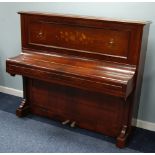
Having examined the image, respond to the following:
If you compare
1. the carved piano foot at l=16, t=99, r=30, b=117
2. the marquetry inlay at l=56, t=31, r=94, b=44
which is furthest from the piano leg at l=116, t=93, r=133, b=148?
the carved piano foot at l=16, t=99, r=30, b=117

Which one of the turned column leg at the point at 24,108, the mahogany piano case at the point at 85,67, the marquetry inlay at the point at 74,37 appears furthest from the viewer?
the turned column leg at the point at 24,108

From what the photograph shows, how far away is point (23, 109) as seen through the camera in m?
2.89

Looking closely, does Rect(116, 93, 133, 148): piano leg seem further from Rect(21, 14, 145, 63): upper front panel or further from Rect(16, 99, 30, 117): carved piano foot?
Rect(16, 99, 30, 117): carved piano foot

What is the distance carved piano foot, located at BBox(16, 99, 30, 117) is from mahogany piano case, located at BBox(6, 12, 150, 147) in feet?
0.04

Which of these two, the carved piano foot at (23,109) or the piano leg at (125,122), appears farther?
the carved piano foot at (23,109)

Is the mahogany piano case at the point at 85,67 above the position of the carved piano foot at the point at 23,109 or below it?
above

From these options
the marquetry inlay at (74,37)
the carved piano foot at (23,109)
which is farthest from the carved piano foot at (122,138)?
the carved piano foot at (23,109)

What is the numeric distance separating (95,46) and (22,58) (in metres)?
0.77

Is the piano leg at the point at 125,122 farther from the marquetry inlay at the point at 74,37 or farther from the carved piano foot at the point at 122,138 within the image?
the marquetry inlay at the point at 74,37

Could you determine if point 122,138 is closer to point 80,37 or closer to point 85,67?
point 85,67

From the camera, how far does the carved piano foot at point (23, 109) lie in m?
2.87

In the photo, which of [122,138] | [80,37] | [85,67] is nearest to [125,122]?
[122,138]

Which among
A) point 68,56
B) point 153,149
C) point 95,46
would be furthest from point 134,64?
point 153,149

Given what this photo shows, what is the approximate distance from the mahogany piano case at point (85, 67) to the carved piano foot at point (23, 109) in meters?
0.01
